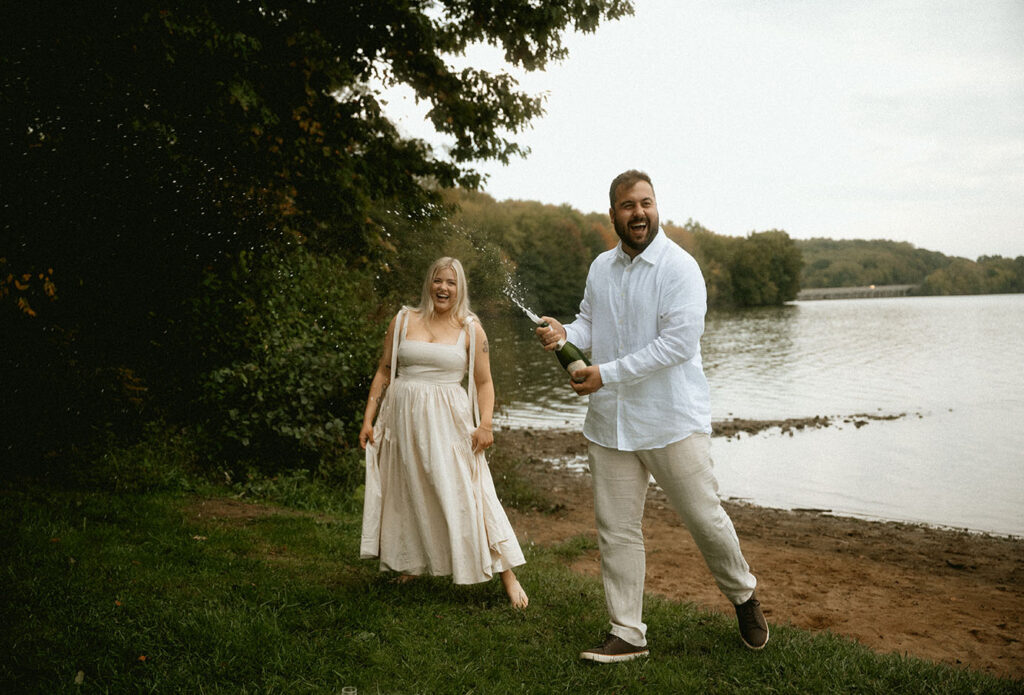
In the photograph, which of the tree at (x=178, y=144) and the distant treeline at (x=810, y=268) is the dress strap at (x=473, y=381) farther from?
the distant treeline at (x=810, y=268)

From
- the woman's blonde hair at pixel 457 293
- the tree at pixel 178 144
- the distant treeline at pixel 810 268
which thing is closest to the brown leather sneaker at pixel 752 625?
the woman's blonde hair at pixel 457 293

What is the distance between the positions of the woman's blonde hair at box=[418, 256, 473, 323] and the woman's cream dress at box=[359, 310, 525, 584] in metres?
0.21

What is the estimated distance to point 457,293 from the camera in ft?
17.5

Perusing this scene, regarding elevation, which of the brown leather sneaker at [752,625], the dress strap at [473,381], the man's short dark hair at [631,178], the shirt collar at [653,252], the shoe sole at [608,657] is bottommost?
the shoe sole at [608,657]

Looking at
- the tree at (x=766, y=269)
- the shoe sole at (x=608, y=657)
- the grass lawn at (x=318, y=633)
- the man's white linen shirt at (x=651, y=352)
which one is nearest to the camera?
the grass lawn at (x=318, y=633)

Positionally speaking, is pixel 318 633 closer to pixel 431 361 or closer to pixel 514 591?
pixel 514 591

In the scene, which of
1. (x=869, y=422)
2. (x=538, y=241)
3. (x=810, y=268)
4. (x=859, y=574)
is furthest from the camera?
(x=810, y=268)

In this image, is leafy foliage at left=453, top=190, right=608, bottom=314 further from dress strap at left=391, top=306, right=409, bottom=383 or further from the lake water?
the lake water

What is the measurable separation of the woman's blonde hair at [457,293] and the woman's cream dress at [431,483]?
0.21m

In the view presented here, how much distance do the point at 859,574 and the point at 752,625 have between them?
4544 mm

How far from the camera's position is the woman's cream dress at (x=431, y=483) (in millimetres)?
5016

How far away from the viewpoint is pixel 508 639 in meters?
4.50

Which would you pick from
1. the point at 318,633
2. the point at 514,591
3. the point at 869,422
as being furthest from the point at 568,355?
the point at 869,422

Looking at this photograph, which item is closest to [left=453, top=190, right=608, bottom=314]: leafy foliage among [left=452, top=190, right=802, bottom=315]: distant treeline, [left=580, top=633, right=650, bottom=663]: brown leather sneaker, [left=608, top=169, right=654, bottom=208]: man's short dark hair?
[left=452, top=190, right=802, bottom=315]: distant treeline
